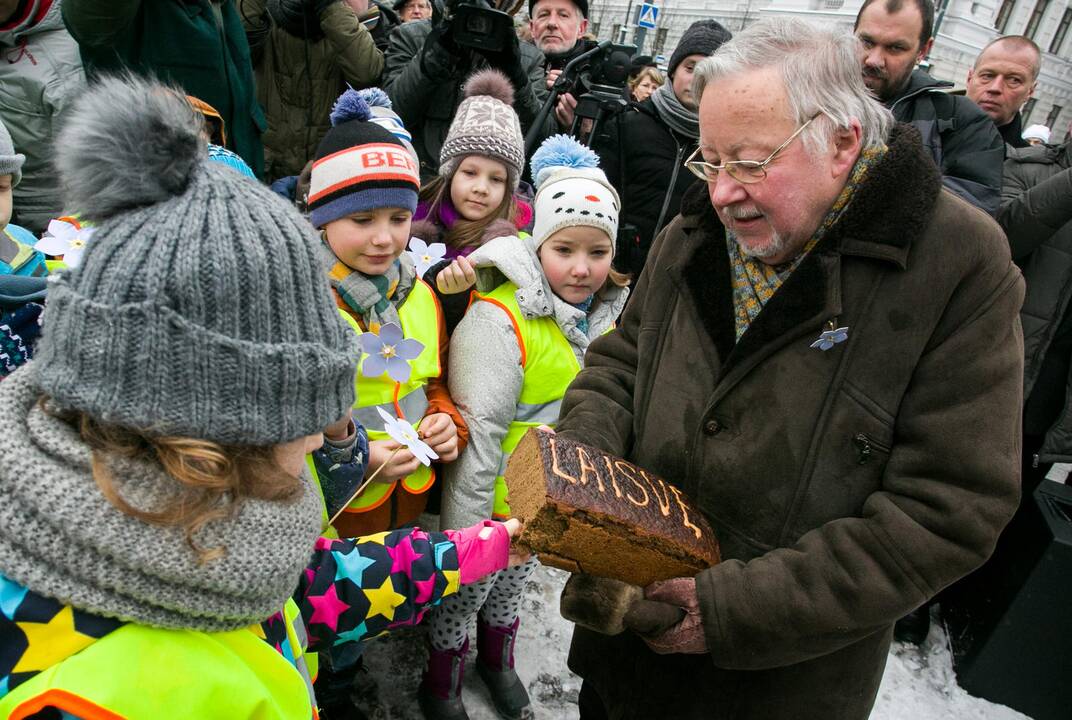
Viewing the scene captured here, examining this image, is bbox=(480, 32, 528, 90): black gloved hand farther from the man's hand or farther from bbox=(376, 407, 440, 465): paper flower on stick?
bbox=(376, 407, 440, 465): paper flower on stick

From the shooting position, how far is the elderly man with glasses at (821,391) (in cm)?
123

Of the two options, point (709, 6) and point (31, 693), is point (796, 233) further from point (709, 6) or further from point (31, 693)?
point (709, 6)

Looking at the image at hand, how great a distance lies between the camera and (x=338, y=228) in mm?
2066

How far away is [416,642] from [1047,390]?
3134 millimetres

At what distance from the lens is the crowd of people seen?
87 centimetres

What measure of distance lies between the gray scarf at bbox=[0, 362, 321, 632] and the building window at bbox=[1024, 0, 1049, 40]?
33.5m

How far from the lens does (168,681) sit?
2.87 feet

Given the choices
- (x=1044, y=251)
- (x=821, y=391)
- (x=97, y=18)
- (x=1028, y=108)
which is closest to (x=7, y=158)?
(x=97, y=18)

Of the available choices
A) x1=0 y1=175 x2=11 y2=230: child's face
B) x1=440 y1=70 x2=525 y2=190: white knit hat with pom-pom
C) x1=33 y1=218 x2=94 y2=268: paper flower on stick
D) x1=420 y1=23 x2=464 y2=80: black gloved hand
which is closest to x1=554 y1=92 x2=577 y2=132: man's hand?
x1=420 y1=23 x2=464 y2=80: black gloved hand

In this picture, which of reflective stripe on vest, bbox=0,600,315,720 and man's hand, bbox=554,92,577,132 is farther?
man's hand, bbox=554,92,577,132

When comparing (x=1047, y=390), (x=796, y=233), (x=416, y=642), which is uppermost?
A: (x=796, y=233)

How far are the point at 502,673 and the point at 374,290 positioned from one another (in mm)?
1498

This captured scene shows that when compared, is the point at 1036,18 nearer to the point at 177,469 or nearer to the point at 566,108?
the point at 566,108

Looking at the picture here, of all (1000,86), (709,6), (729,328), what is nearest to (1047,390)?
(1000,86)
